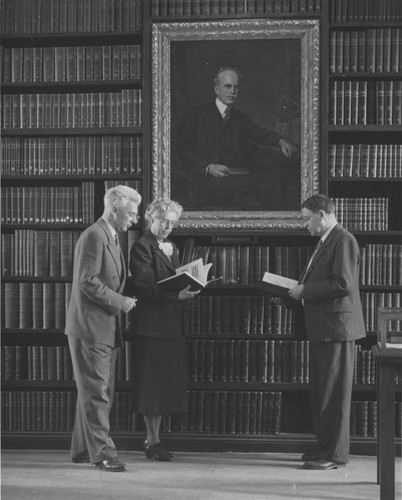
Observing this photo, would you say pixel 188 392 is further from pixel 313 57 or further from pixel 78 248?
pixel 313 57

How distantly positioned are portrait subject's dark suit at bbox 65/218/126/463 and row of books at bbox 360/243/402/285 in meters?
1.74

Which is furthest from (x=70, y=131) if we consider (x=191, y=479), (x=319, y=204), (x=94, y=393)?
(x=191, y=479)

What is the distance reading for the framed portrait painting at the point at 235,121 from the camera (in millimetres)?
5855

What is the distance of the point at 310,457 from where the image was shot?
540cm

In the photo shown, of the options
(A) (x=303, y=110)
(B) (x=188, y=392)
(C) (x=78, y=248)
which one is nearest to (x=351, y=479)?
(B) (x=188, y=392)

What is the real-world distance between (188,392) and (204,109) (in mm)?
1957

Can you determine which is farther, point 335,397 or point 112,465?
point 335,397

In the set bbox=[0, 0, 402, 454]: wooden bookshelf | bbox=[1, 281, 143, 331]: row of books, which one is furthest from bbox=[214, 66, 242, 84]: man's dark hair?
bbox=[1, 281, 143, 331]: row of books

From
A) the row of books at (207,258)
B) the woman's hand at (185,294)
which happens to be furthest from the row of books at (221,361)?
the woman's hand at (185,294)

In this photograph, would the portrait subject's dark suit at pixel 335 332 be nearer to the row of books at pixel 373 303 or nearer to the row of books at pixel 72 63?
the row of books at pixel 373 303

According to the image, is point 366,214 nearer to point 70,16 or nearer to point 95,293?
point 95,293

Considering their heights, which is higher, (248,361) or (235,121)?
(235,121)

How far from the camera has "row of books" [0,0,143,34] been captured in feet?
19.5

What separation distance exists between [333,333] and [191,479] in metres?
1.21
